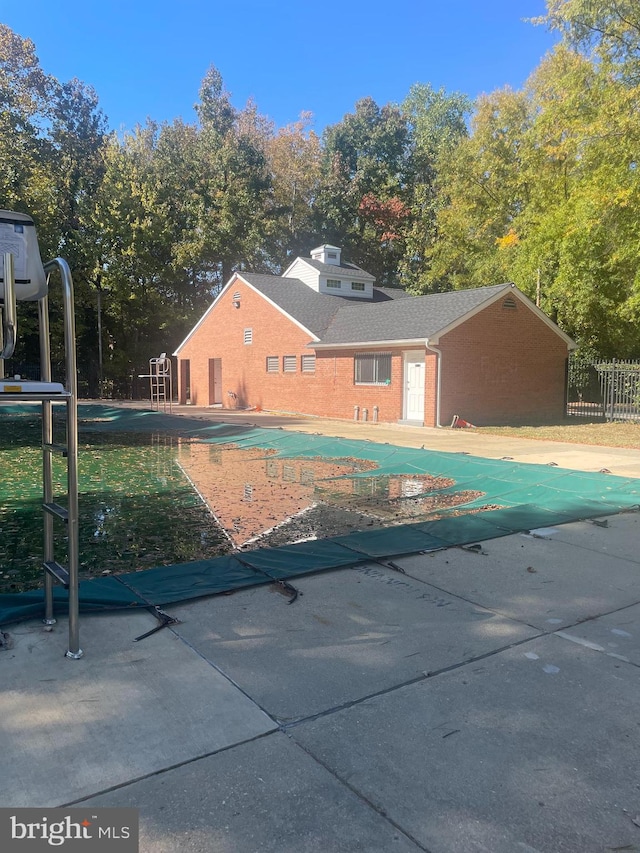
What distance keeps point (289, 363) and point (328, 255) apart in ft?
24.1

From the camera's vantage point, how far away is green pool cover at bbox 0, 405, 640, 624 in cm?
425

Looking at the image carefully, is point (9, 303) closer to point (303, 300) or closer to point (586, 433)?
point (586, 433)

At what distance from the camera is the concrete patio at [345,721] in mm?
2227

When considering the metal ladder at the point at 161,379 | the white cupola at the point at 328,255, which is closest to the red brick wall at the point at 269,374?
the metal ladder at the point at 161,379

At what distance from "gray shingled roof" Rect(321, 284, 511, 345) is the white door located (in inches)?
31.2

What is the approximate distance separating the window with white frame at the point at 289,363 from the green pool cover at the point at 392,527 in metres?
11.2

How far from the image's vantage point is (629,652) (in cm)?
364

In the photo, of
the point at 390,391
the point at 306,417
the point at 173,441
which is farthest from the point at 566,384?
the point at 173,441

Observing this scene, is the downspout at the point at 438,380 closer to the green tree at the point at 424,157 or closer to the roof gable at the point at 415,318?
the roof gable at the point at 415,318

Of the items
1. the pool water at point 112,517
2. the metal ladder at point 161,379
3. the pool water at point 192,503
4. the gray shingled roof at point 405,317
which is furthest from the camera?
the metal ladder at point 161,379

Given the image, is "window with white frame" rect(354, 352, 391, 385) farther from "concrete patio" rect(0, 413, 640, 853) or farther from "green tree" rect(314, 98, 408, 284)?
"green tree" rect(314, 98, 408, 284)

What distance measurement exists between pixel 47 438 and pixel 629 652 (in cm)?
366

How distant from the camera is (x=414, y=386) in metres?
19.8
